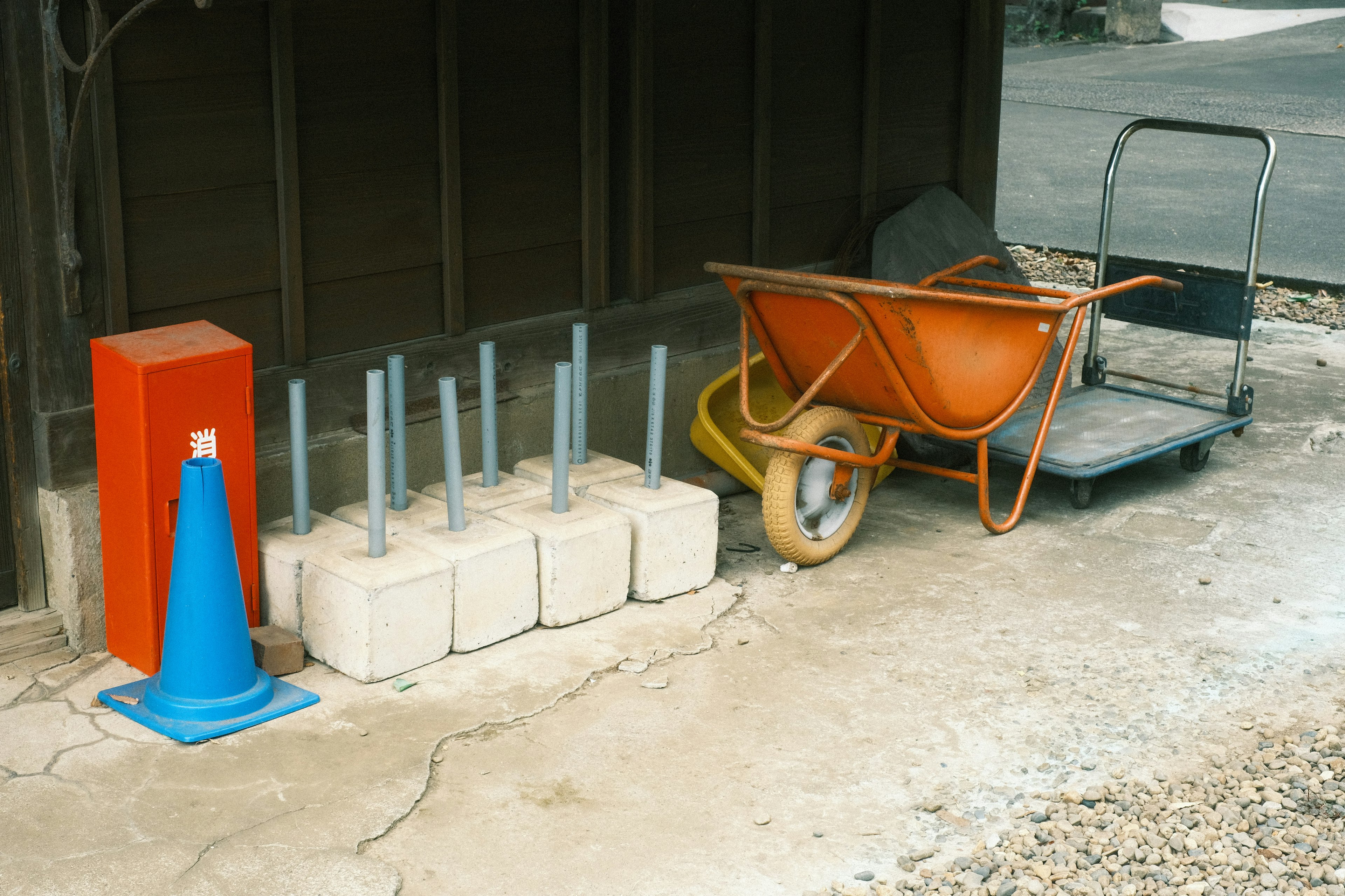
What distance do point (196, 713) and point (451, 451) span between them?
1.05 m

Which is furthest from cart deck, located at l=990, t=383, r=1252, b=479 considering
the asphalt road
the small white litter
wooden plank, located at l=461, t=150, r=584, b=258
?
the small white litter

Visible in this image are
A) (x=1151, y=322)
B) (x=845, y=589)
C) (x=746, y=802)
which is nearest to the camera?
(x=746, y=802)

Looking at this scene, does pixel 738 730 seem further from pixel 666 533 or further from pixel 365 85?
pixel 365 85

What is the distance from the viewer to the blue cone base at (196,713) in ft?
13.0

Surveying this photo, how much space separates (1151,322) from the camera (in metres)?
6.53

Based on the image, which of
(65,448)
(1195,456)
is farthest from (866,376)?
(65,448)

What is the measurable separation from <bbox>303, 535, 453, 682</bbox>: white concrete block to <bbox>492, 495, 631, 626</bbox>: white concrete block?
345 millimetres

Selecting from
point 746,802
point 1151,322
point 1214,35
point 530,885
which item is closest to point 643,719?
point 746,802

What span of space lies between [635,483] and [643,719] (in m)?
1.14

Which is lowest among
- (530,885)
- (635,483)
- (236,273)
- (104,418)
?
(530,885)

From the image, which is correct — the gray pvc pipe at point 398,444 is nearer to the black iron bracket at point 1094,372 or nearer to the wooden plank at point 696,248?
the wooden plank at point 696,248

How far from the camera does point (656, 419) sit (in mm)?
5043

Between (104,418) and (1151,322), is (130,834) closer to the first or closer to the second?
(104,418)

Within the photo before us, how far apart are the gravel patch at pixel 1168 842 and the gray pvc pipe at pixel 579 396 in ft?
6.75
